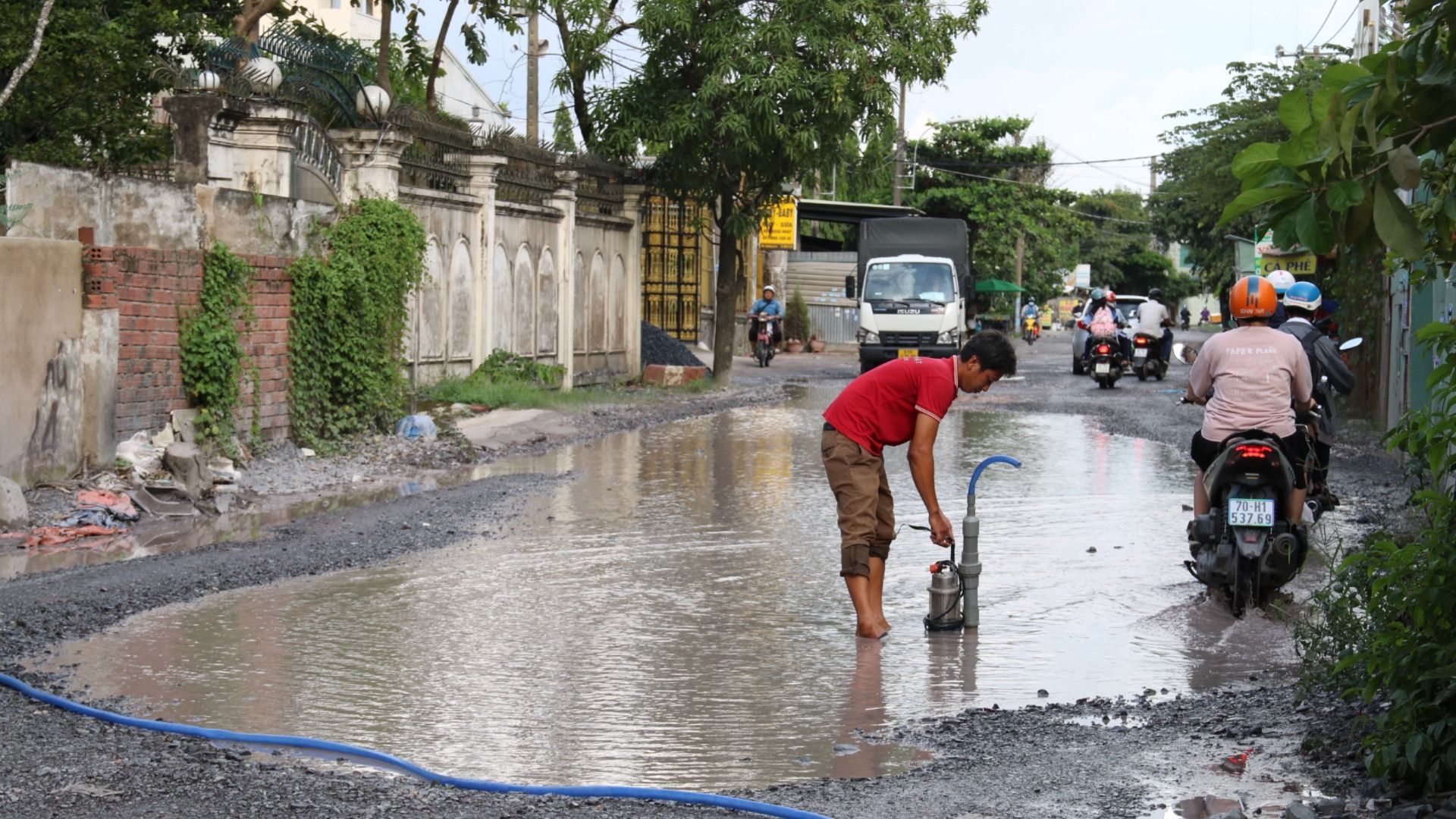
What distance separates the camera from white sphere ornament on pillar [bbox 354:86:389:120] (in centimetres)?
1631

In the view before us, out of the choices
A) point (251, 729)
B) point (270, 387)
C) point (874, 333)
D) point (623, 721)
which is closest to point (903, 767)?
point (623, 721)

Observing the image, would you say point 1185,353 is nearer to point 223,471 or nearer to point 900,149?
point 223,471

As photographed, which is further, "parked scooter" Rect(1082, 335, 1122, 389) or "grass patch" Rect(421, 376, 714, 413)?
"parked scooter" Rect(1082, 335, 1122, 389)

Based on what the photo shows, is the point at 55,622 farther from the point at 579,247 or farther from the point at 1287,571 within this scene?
the point at 579,247

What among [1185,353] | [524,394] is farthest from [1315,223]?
[524,394]

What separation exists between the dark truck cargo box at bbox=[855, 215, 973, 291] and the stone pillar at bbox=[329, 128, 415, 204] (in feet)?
59.5

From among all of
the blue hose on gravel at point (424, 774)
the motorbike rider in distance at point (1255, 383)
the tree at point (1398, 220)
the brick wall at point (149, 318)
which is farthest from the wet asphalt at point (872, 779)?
the brick wall at point (149, 318)

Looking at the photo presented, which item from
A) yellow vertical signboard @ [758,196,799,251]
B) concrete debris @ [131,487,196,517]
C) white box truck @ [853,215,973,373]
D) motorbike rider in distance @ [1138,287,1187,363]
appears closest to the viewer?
concrete debris @ [131,487,196,517]

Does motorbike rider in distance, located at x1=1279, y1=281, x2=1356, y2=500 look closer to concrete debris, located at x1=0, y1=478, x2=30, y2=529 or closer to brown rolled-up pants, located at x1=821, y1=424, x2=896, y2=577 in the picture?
brown rolled-up pants, located at x1=821, y1=424, x2=896, y2=577

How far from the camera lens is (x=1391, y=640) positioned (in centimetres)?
462

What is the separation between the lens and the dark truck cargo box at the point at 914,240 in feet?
109

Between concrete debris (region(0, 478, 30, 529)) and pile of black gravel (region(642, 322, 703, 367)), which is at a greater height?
pile of black gravel (region(642, 322, 703, 367))

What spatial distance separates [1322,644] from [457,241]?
15.5 metres

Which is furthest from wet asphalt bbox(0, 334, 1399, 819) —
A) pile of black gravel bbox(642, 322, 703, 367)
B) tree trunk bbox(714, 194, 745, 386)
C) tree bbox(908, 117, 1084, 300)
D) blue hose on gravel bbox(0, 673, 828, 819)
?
tree bbox(908, 117, 1084, 300)
